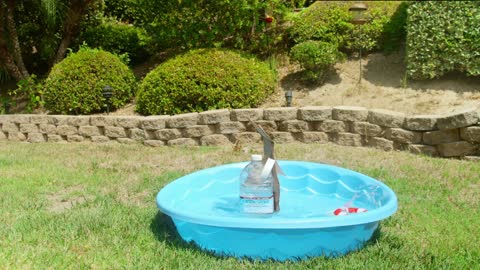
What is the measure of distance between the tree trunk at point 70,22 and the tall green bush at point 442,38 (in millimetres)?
5815

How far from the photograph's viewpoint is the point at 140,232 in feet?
10.4

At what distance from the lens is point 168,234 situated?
10.2 ft

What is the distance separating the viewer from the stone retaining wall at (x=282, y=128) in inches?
210

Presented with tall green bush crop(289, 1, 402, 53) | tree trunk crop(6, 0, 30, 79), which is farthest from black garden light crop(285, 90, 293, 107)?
tree trunk crop(6, 0, 30, 79)

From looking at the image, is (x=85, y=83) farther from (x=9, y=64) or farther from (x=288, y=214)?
(x=288, y=214)

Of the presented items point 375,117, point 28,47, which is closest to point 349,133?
point 375,117

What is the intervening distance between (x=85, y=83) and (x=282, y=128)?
327 cm

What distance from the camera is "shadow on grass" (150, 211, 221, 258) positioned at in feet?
9.43

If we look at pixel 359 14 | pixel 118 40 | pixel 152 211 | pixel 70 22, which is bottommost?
pixel 152 211

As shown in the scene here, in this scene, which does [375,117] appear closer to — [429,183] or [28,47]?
[429,183]

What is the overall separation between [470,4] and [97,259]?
238 inches

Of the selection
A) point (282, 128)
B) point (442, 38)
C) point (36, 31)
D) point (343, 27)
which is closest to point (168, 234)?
point (282, 128)

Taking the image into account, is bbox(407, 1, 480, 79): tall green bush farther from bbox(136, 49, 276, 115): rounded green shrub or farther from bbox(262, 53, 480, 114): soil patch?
bbox(136, 49, 276, 115): rounded green shrub

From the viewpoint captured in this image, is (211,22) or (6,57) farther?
(6,57)
